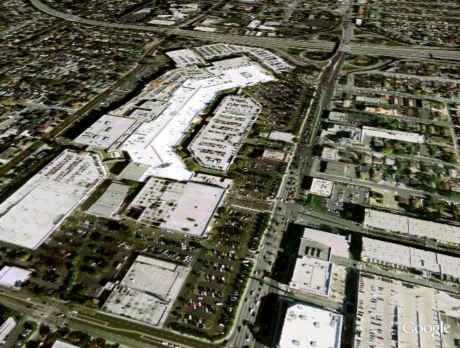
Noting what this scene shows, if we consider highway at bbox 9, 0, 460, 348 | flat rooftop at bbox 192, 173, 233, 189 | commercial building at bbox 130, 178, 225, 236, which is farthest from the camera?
flat rooftop at bbox 192, 173, 233, 189

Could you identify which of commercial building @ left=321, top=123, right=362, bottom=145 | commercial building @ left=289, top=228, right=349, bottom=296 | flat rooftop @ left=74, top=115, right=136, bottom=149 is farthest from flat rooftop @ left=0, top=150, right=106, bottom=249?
commercial building @ left=321, top=123, right=362, bottom=145

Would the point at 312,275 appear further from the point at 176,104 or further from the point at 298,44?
the point at 298,44

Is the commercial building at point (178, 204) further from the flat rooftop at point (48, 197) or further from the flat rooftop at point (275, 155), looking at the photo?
the flat rooftop at point (275, 155)

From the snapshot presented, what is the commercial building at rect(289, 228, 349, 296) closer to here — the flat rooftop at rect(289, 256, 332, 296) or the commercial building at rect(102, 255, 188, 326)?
the flat rooftop at rect(289, 256, 332, 296)

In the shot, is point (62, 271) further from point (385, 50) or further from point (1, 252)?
point (385, 50)

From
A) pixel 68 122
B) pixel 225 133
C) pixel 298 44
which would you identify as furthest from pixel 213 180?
pixel 298 44
